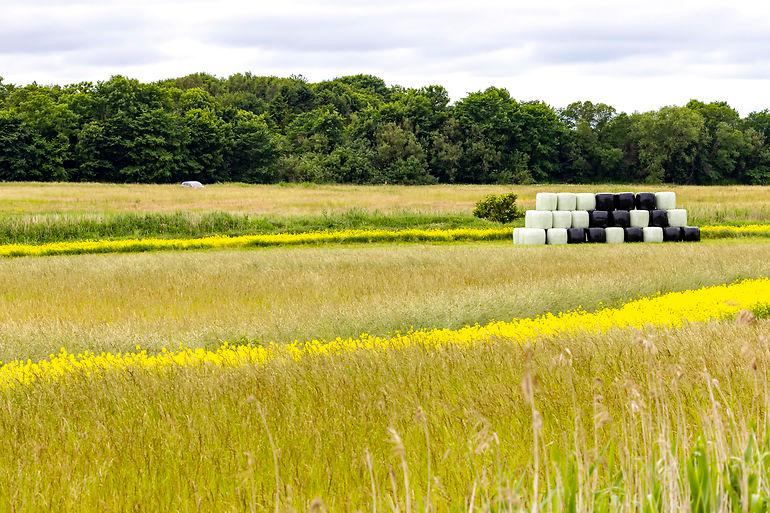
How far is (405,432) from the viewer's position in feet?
20.0

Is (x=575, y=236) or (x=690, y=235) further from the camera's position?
(x=690, y=235)

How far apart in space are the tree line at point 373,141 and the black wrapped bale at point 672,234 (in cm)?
6199

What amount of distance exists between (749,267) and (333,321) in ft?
37.7

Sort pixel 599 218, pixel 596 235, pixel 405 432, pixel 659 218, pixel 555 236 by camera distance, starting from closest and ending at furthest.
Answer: pixel 405 432 < pixel 555 236 < pixel 596 235 < pixel 599 218 < pixel 659 218

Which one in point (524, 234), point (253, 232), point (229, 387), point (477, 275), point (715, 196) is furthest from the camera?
point (715, 196)

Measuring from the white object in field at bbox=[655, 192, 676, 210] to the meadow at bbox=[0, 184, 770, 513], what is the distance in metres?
12.4

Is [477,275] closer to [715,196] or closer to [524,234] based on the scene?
[524,234]

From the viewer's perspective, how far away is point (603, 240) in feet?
105

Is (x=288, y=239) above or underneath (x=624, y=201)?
underneath

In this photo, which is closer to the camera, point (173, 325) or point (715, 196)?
point (173, 325)

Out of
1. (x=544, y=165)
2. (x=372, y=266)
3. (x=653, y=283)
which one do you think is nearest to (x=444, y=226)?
(x=372, y=266)

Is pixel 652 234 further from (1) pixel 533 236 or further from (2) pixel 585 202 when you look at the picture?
(1) pixel 533 236

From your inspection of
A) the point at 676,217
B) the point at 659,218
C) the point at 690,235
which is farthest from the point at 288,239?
the point at 690,235

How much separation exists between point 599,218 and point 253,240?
1195 centimetres
